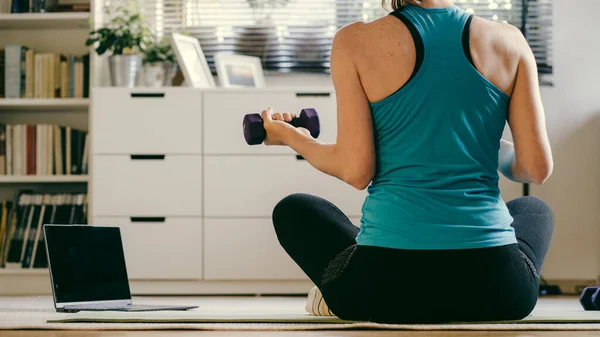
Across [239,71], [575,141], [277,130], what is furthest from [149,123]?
[277,130]

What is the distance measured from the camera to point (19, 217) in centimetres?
400

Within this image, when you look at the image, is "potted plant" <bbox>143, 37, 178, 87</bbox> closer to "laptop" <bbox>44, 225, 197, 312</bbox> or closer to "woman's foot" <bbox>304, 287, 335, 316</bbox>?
"laptop" <bbox>44, 225, 197, 312</bbox>

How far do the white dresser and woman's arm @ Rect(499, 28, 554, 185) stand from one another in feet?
6.76

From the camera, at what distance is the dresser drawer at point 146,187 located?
146 inches

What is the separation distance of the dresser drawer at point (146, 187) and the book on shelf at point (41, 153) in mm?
339

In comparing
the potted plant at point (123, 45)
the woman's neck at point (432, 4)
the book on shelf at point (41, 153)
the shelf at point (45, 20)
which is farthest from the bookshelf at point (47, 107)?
the woman's neck at point (432, 4)

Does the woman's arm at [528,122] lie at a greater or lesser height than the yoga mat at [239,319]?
greater

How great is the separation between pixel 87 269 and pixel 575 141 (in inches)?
92.6

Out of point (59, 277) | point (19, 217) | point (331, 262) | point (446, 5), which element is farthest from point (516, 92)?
point (19, 217)

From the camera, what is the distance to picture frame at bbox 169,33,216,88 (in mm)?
3814

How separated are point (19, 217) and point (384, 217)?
9.16 feet

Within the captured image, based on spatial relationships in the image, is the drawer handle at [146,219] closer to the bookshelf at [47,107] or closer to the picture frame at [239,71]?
the bookshelf at [47,107]

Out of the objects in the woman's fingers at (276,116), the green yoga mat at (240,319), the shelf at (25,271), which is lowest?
the shelf at (25,271)

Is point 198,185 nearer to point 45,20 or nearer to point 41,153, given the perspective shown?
point 41,153
